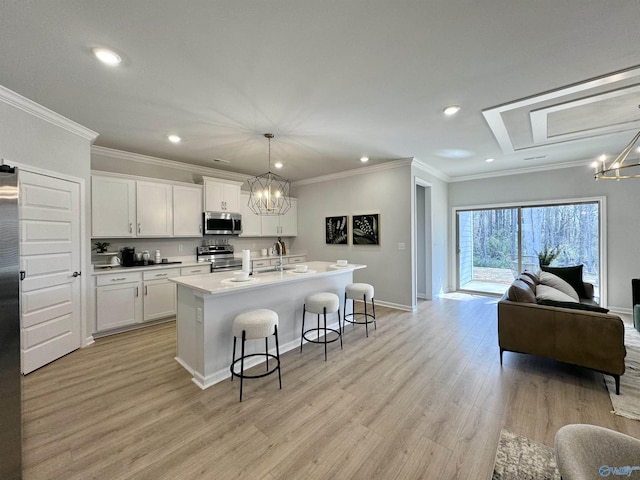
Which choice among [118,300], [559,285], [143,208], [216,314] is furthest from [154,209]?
[559,285]

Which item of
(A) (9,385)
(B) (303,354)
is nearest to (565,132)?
(B) (303,354)

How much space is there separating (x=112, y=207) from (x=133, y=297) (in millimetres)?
1388

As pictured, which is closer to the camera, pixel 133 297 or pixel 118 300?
pixel 118 300

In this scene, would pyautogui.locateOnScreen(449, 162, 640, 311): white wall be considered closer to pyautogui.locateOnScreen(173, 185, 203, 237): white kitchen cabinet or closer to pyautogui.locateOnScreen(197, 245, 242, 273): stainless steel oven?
pyautogui.locateOnScreen(197, 245, 242, 273): stainless steel oven

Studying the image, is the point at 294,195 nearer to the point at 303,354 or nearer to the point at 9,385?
the point at 303,354

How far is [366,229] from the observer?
18.2ft

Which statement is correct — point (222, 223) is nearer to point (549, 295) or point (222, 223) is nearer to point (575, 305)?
point (549, 295)

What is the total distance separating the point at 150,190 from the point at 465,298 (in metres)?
6.49

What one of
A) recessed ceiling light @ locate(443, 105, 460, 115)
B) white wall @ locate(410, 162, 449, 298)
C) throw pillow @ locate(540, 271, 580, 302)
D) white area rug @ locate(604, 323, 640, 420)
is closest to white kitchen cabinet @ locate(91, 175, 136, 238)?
recessed ceiling light @ locate(443, 105, 460, 115)

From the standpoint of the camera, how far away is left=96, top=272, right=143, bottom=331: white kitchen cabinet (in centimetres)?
371

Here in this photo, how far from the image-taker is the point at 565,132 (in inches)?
146

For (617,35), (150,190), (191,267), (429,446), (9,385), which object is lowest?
(429,446)

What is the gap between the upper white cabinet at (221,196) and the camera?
16.8 ft

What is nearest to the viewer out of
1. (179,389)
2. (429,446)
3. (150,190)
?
(429,446)
